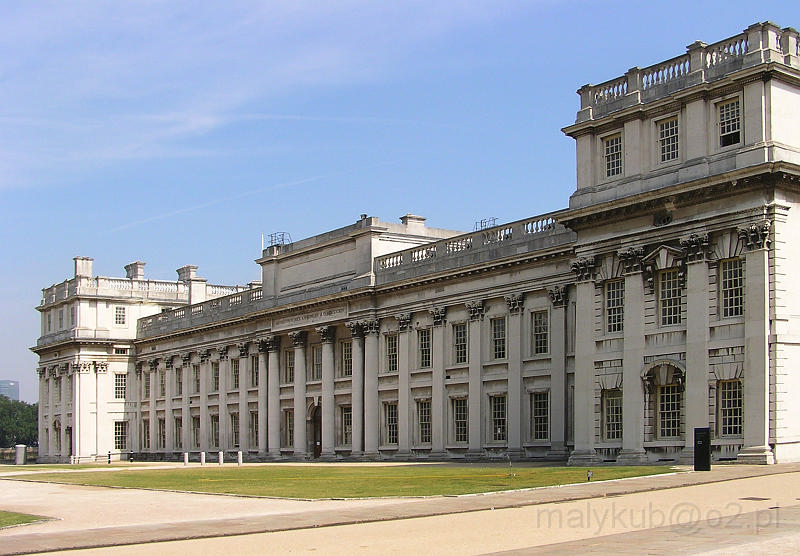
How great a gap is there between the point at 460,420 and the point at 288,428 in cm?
1747

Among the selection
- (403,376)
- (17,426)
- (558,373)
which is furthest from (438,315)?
(17,426)

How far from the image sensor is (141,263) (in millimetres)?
94812

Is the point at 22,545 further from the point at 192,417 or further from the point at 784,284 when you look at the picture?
the point at 192,417

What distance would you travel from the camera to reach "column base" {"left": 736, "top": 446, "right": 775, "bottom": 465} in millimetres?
34719

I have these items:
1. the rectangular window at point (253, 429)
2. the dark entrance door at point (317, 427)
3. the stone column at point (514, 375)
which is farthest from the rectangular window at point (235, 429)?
the stone column at point (514, 375)

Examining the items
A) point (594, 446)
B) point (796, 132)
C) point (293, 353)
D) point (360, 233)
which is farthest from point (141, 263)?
point (796, 132)

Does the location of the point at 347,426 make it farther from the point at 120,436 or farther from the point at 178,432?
the point at 120,436

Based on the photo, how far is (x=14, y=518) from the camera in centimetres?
2458

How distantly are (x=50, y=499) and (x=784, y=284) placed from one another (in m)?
23.3

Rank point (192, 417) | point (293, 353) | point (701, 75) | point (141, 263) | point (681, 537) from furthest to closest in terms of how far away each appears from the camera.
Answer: point (141, 263), point (192, 417), point (293, 353), point (701, 75), point (681, 537)

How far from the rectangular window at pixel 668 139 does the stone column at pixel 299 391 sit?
31138 mm

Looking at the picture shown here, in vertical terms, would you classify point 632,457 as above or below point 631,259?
below

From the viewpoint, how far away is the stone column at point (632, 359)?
39844mm

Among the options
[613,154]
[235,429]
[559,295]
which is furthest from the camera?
[235,429]
